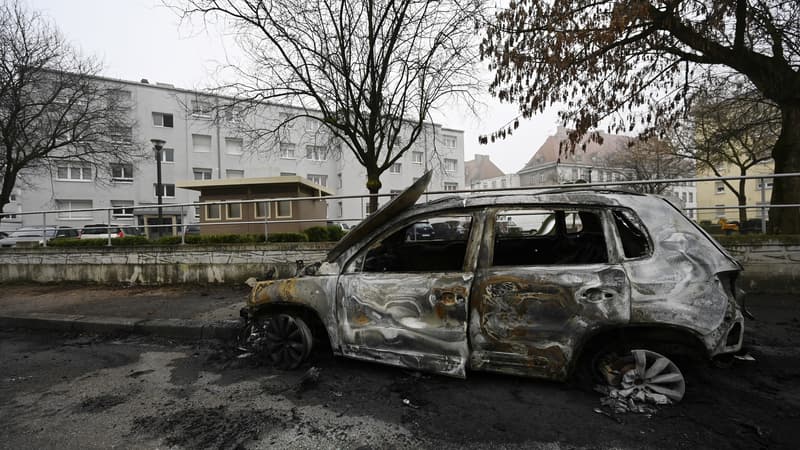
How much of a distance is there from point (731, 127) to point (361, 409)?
62.1ft

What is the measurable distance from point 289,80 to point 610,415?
→ 11.1 metres

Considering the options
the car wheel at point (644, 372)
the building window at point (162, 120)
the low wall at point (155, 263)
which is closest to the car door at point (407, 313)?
the car wheel at point (644, 372)

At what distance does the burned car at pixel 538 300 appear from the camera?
2.38 metres

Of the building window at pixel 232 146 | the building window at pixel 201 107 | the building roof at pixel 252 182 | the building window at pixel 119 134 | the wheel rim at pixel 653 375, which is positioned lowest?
the wheel rim at pixel 653 375

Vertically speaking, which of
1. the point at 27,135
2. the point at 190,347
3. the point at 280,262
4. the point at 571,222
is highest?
the point at 27,135

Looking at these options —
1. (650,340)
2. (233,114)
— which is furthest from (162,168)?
(650,340)

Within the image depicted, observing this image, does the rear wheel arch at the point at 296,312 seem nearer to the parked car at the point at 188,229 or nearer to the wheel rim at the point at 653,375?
the wheel rim at the point at 653,375

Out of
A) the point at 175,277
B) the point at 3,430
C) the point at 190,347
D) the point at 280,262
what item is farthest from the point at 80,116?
the point at 3,430

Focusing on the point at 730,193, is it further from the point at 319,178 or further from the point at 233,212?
the point at 233,212

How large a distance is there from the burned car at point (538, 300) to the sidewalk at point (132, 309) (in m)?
2.09

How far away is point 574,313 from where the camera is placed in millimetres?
2455

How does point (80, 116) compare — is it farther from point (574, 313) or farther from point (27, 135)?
point (574, 313)

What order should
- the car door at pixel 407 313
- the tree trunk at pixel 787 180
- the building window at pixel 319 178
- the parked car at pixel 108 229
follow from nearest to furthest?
1. the car door at pixel 407 313
2. the tree trunk at pixel 787 180
3. the parked car at pixel 108 229
4. the building window at pixel 319 178

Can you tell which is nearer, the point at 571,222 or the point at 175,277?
the point at 571,222
